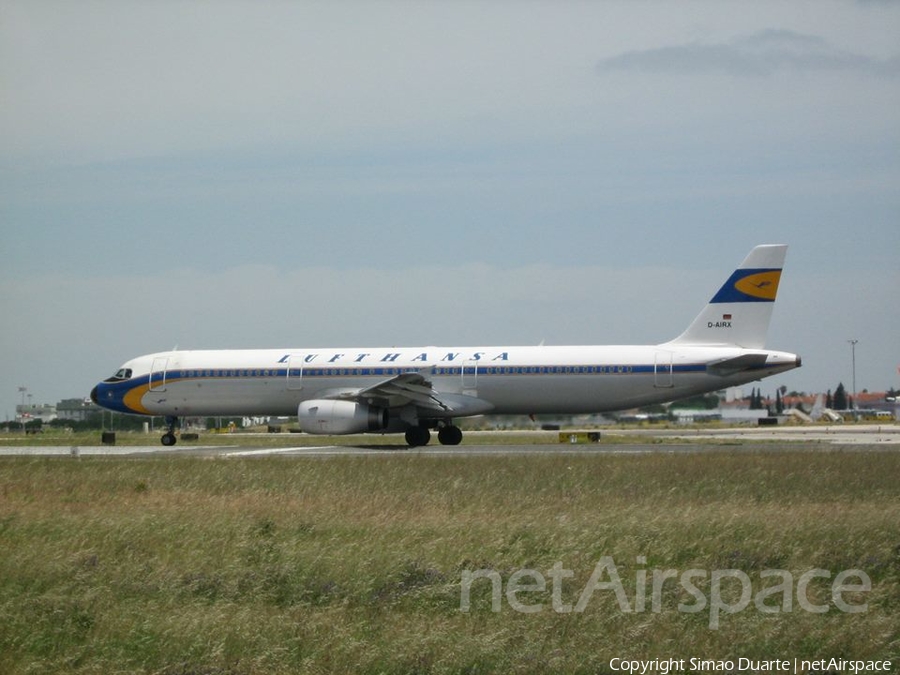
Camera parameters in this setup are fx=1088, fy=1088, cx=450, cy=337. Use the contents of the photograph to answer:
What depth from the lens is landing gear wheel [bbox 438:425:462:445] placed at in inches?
1499

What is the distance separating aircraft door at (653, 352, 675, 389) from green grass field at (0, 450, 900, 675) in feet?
51.6

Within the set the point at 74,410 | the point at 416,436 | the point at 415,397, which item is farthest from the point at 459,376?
the point at 74,410

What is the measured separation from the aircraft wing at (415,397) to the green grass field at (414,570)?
14395 mm

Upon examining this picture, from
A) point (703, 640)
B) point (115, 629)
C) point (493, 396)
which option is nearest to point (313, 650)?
point (115, 629)

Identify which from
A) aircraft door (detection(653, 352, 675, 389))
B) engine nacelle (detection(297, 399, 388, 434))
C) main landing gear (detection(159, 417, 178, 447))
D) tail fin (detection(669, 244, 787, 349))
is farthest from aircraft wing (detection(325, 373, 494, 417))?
tail fin (detection(669, 244, 787, 349))

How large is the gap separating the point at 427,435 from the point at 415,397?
6.17 ft

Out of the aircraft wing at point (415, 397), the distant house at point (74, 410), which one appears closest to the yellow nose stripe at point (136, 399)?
the aircraft wing at point (415, 397)

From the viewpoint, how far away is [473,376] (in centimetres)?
3691

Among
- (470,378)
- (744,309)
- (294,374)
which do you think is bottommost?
(470,378)

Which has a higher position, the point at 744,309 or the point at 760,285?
the point at 760,285

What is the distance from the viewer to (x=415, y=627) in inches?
371

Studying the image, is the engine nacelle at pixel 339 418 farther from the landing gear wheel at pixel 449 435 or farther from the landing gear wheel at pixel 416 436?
the landing gear wheel at pixel 449 435

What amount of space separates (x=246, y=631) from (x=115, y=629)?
1.19m

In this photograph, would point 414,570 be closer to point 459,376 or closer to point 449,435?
point 459,376
